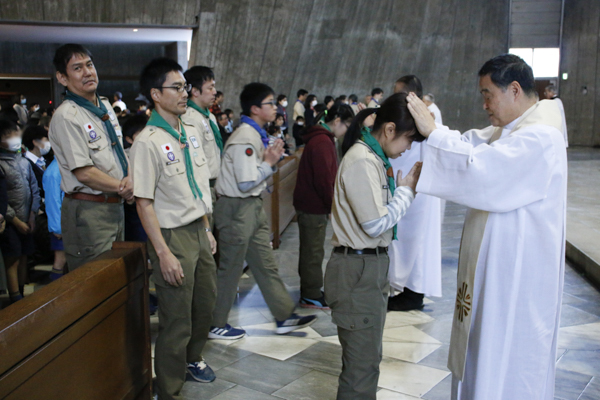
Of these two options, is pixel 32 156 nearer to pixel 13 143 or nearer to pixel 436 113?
pixel 13 143

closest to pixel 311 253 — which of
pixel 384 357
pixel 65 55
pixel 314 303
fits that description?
pixel 314 303

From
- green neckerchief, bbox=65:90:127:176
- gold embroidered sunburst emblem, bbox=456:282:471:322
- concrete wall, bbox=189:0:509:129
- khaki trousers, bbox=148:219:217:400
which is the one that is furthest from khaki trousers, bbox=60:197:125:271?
concrete wall, bbox=189:0:509:129

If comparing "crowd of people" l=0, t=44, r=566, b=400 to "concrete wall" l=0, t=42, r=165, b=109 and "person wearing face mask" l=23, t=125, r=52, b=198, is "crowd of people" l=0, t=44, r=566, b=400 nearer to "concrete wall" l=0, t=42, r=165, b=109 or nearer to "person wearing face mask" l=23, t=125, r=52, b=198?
"person wearing face mask" l=23, t=125, r=52, b=198

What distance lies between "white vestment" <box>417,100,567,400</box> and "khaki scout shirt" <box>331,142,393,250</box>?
8.5 inches

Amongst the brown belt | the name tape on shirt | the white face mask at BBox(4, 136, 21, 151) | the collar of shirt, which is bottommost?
the brown belt

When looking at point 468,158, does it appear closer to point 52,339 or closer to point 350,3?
point 52,339

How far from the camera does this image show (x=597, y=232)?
20.7 ft

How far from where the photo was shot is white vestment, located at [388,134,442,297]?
432 cm

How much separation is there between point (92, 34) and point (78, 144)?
481 inches

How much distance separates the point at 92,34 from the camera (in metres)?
13.9

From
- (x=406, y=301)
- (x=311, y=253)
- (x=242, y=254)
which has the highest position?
(x=242, y=254)

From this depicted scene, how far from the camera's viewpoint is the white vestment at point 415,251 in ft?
14.2

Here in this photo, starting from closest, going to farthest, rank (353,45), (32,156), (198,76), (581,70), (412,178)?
(412,178) < (198,76) < (32,156) < (353,45) < (581,70)

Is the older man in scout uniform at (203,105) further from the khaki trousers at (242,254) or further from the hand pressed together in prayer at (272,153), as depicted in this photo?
the hand pressed together in prayer at (272,153)
